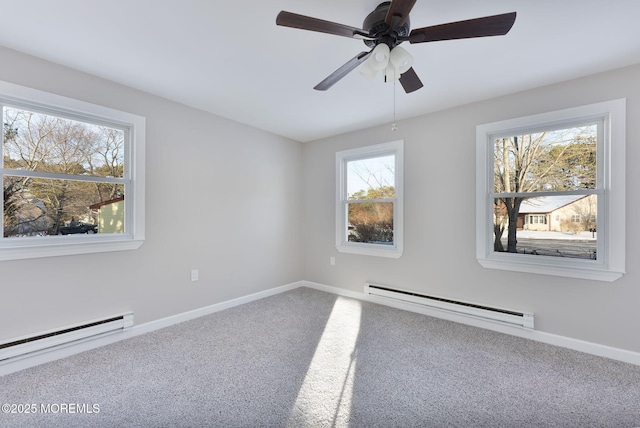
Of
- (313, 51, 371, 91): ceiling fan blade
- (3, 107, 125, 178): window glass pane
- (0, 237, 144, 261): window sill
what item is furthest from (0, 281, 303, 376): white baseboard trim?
(313, 51, 371, 91): ceiling fan blade

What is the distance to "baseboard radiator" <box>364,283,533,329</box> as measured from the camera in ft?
8.50

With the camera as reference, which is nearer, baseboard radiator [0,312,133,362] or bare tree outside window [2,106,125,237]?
Answer: baseboard radiator [0,312,133,362]

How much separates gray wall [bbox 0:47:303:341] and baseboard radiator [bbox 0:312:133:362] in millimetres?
66

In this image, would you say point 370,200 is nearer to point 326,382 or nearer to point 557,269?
point 557,269

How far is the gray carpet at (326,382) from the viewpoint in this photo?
158 centimetres

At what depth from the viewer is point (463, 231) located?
297 cm

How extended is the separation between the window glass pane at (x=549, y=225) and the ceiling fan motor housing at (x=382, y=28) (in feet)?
6.94

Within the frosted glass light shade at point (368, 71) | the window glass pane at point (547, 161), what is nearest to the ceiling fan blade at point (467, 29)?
the frosted glass light shade at point (368, 71)

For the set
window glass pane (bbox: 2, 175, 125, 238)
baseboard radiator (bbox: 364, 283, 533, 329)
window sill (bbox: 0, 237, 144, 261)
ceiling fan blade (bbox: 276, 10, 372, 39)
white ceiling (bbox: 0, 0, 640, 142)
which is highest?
white ceiling (bbox: 0, 0, 640, 142)

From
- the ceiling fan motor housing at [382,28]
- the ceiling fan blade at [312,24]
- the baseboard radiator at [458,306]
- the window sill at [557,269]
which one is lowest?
the baseboard radiator at [458,306]

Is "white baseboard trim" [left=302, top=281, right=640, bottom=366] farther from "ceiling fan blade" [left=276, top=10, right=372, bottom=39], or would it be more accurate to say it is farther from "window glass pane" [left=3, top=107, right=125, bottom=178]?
"window glass pane" [left=3, top=107, right=125, bottom=178]

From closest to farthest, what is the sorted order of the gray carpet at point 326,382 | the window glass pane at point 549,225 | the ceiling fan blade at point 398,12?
the ceiling fan blade at point 398,12 → the gray carpet at point 326,382 → the window glass pane at point 549,225

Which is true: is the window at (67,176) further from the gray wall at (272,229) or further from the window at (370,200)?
the window at (370,200)

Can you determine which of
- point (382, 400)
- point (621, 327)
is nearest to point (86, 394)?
point (382, 400)
